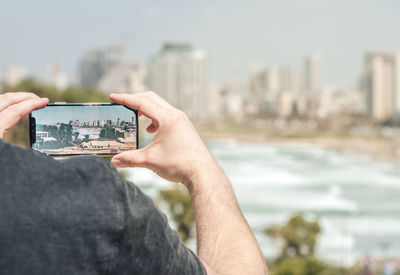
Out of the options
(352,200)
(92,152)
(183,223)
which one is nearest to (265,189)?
(352,200)

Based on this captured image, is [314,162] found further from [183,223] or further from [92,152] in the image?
[92,152]

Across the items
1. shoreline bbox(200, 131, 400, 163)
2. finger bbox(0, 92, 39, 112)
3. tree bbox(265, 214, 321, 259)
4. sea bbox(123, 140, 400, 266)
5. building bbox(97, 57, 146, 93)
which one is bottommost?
sea bbox(123, 140, 400, 266)

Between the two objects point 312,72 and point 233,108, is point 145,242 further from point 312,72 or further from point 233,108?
point 312,72

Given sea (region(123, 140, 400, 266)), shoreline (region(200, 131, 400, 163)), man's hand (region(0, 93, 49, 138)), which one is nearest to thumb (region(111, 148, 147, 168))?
man's hand (region(0, 93, 49, 138))

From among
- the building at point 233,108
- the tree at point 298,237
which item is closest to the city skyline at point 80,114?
the tree at point 298,237

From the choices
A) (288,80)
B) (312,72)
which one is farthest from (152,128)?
(312,72)

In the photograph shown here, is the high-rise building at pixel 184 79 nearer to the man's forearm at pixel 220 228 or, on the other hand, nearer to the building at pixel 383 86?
the building at pixel 383 86

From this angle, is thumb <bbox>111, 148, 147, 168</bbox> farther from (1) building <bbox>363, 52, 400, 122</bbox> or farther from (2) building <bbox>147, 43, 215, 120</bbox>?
(2) building <bbox>147, 43, 215, 120</bbox>

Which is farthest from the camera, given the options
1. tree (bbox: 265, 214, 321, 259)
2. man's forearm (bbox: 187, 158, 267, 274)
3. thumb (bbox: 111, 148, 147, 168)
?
tree (bbox: 265, 214, 321, 259)
